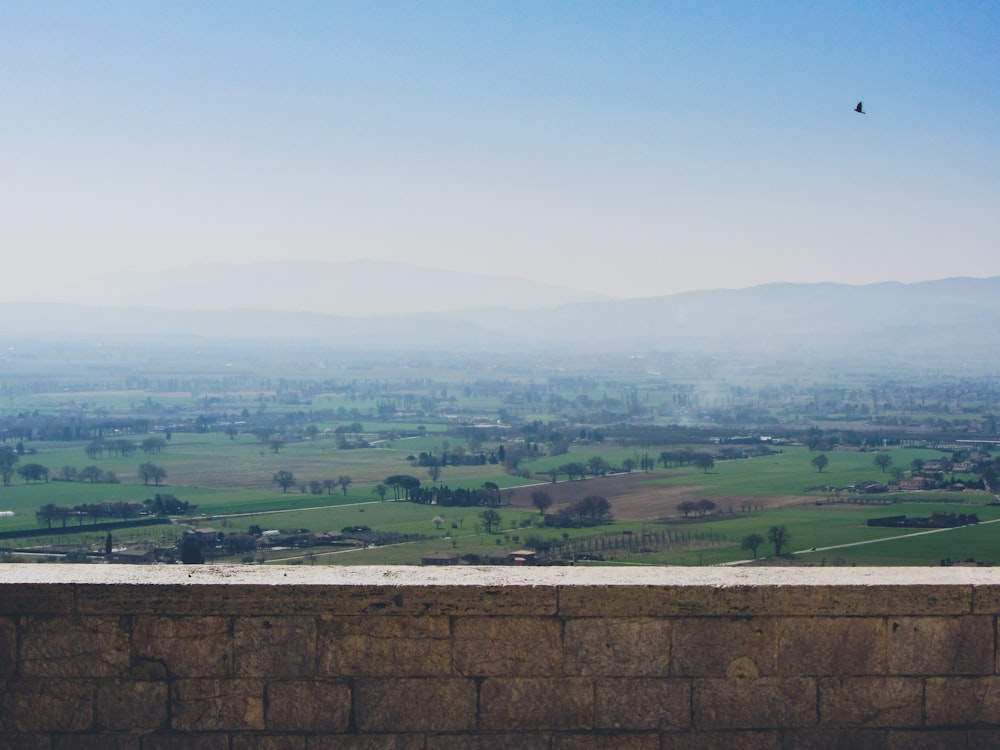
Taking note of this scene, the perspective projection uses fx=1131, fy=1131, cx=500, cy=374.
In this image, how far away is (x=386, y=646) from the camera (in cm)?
385

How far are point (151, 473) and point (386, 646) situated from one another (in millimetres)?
37044

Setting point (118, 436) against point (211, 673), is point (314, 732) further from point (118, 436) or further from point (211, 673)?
point (118, 436)

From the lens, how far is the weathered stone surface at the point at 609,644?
3.85 m

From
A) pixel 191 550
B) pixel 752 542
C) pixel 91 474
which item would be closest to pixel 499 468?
pixel 91 474

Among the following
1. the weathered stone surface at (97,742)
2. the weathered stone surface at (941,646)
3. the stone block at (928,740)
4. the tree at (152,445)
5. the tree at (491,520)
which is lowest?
the tree at (491,520)

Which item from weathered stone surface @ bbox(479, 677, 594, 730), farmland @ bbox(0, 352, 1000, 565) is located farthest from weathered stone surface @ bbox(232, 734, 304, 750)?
farmland @ bbox(0, 352, 1000, 565)

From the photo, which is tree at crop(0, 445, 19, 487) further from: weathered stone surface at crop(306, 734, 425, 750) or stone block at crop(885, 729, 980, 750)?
stone block at crop(885, 729, 980, 750)

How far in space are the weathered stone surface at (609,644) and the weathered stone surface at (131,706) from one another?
1.38 m

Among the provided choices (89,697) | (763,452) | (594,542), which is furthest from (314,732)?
(763,452)

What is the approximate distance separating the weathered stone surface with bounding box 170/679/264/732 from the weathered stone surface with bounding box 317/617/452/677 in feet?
0.83

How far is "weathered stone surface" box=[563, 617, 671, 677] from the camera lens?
12.6ft

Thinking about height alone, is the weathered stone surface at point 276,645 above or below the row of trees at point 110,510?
above

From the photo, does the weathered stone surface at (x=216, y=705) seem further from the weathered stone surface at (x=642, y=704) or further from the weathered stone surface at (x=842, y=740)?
the weathered stone surface at (x=842, y=740)

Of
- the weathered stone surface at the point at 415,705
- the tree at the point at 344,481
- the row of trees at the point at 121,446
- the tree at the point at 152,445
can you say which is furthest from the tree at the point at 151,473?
the weathered stone surface at the point at 415,705
